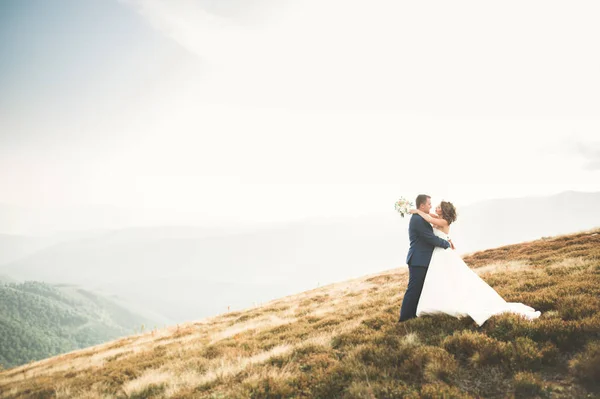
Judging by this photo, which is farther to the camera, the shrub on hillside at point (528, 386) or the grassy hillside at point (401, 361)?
the grassy hillside at point (401, 361)

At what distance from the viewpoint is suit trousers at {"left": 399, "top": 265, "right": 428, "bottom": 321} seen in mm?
8352

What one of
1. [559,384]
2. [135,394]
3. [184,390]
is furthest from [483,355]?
[135,394]

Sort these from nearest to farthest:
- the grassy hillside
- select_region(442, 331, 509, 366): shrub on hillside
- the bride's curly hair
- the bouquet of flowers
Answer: the grassy hillside, select_region(442, 331, 509, 366): shrub on hillside, the bride's curly hair, the bouquet of flowers

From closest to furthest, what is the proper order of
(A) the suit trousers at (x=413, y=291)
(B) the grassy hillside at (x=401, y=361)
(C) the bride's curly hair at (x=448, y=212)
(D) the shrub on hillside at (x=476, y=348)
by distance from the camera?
(B) the grassy hillside at (x=401, y=361)
(D) the shrub on hillside at (x=476, y=348)
(A) the suit trousers at (x=413, y=291)
(C) the bride's curly hair at (x=448, y=212)

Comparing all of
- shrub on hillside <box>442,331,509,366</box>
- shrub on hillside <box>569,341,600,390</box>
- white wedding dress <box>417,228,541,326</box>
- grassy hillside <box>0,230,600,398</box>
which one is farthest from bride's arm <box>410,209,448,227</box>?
shrub on hillside <box>569,341,600,390</box>

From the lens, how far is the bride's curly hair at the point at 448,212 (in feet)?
28.1

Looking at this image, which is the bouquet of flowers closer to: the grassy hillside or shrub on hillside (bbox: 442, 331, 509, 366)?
the grassy hillside

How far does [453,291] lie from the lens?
26.1ft

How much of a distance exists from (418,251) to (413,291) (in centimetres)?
116

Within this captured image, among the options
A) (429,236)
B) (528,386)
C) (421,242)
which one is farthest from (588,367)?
(421,242)

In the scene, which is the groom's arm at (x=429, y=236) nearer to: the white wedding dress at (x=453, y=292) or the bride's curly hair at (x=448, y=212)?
the white wedding dress at (x=453, y=292)

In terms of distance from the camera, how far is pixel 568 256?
14125mm

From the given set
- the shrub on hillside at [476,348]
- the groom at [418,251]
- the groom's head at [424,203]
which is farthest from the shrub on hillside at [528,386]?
the groom's head at [424,203]

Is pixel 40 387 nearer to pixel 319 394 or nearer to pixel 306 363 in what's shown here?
pixel 306 363
